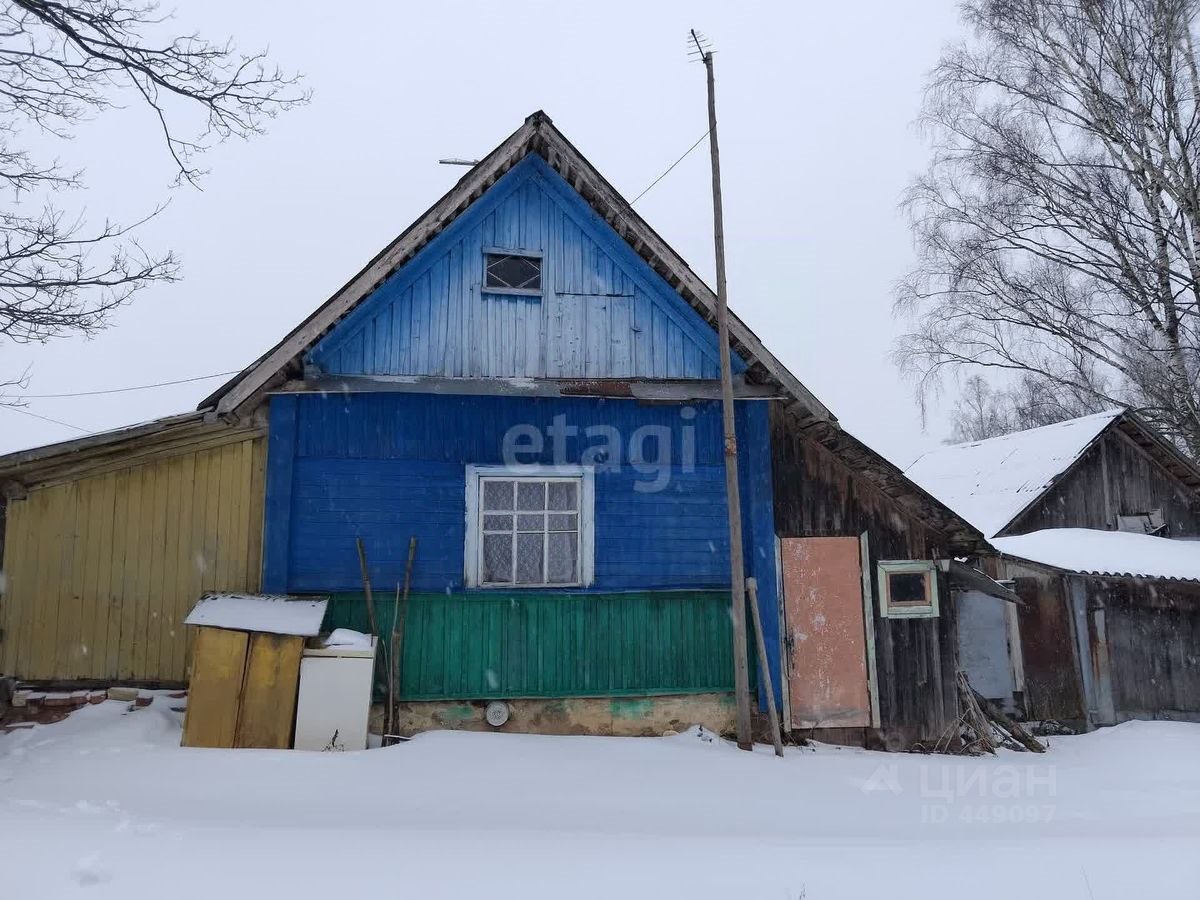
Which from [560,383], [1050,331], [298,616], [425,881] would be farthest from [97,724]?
[1050,331]

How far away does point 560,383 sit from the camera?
8695mm

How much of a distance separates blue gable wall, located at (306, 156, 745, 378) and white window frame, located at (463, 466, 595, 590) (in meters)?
1.04

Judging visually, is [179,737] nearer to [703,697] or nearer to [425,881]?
[425,881]

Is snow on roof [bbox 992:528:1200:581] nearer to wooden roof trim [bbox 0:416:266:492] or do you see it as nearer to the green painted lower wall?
the green painted lower wall

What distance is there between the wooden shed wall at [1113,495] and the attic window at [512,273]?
12450mm

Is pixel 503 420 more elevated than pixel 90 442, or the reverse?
pixel 503 420

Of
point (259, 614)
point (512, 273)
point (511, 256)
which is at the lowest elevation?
point (259, 614)

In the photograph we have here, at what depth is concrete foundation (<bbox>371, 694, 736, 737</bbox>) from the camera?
26.7 ft

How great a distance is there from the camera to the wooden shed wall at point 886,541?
9469mm

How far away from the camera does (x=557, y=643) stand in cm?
848

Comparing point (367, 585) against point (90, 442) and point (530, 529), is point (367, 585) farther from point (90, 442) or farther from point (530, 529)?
point (90, 442)

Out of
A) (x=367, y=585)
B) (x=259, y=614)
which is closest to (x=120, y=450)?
(x=259, y=614)

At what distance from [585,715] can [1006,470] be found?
45.8 ft

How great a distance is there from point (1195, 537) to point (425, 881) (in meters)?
19.7
